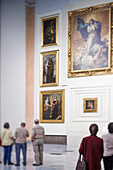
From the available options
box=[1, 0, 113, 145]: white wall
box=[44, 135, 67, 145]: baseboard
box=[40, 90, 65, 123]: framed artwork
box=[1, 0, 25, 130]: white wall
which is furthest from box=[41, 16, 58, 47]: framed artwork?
box=[44, 135, 67, 145]: baseboard

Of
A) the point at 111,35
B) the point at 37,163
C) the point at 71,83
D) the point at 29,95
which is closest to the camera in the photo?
the point at 37,163

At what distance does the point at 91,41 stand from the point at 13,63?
6.25 m

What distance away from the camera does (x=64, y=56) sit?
1948 cm

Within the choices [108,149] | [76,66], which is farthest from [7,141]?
[76,66]

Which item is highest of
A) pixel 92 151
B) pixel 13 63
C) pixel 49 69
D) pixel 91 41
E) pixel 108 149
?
pixel 91 41

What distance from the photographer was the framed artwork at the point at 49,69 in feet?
65.2

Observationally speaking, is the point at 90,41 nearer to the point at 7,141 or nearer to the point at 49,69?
the point at 49,69

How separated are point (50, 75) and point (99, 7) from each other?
17.4ft

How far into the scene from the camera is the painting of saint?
18.2 meters

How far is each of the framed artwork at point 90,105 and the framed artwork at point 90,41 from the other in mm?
1565

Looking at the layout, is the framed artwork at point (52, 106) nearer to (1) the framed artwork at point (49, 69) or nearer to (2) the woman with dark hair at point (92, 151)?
(1) the framed artwork at point (49, 69)

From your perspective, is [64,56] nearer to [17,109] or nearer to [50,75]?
[50,75]

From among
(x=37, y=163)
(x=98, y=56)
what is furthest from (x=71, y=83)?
(x=37, y=163)

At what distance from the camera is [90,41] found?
18703mm
